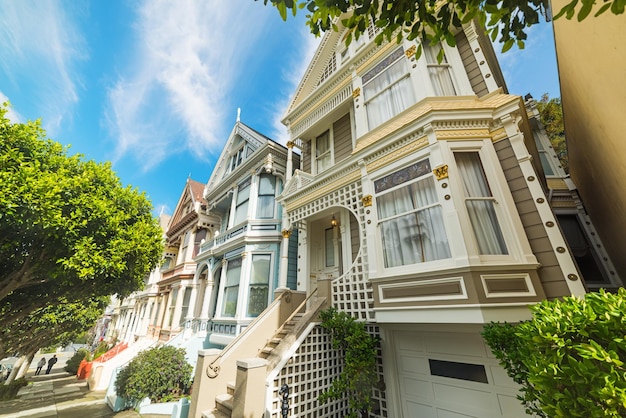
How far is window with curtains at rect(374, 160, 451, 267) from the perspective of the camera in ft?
16.6

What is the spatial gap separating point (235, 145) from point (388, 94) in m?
10.8

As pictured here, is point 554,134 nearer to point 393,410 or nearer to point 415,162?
point 415,162

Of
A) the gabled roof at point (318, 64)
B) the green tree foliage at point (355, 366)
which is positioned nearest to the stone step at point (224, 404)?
the green tree foliage at point (355, 366)

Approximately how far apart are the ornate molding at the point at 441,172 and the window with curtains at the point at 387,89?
2.23 m

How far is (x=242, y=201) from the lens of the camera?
42.0 feet

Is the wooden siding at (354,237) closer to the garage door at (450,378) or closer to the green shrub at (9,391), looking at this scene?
the garage door at (450,378)

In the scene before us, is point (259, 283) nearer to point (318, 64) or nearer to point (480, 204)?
point (480, 204)

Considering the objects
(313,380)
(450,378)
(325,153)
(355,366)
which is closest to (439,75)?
(325,153)

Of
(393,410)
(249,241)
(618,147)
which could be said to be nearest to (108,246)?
(249,241)

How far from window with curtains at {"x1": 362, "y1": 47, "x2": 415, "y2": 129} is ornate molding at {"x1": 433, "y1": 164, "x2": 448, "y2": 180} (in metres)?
2.23

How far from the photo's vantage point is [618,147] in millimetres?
4199

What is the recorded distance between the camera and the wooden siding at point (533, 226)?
4.16 meters

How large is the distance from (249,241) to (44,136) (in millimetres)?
7151

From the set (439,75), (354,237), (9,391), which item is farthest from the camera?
(9,391)
